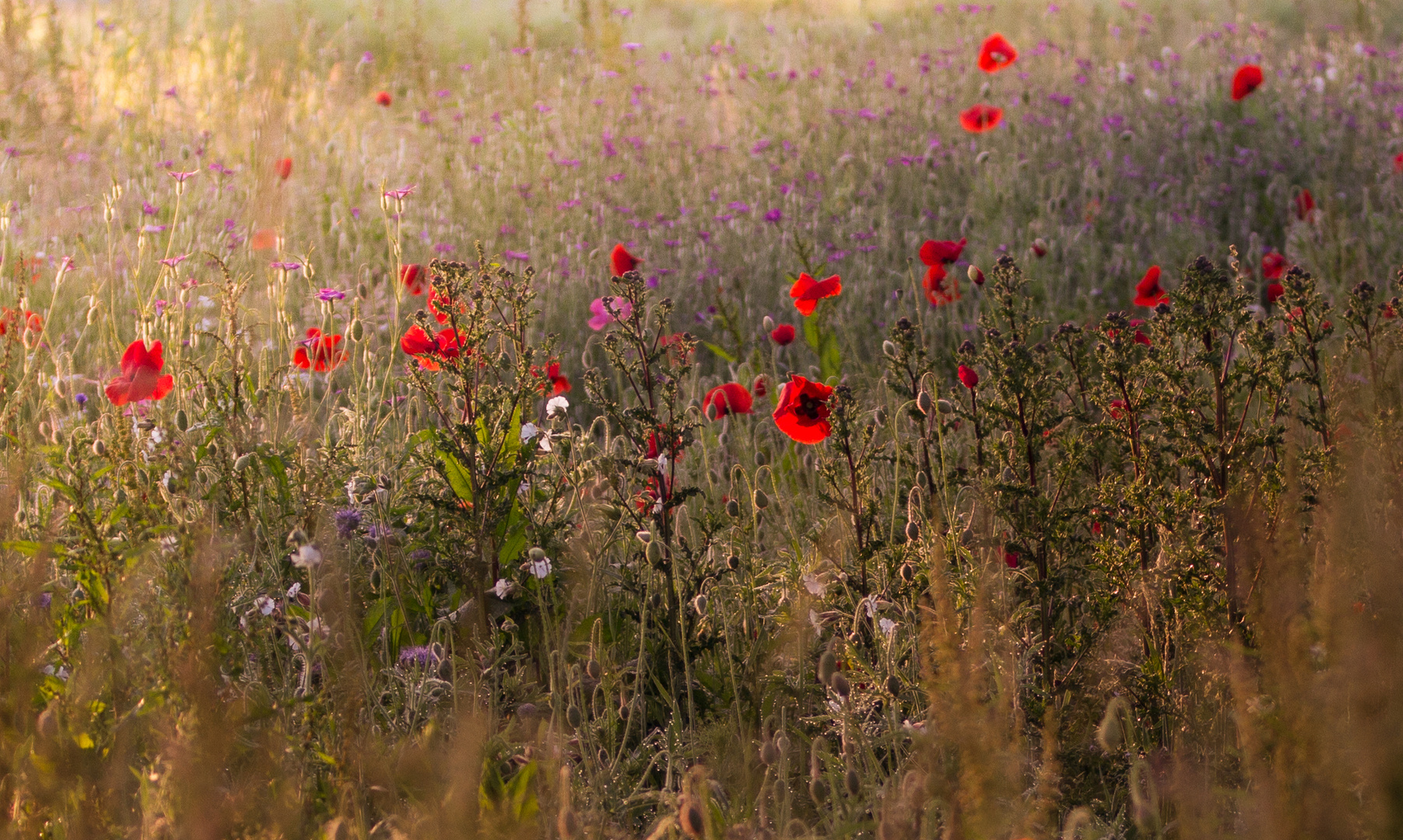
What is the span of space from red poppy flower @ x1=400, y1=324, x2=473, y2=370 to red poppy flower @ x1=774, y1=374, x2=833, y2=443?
57cm

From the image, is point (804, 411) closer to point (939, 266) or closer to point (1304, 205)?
point (939, 266)

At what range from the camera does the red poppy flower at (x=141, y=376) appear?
6.76 feet

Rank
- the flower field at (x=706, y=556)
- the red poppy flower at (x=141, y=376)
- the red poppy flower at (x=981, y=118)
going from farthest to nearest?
the red poppy flower at (x=981, y=118)
the red poppy flower at (x=141, y=376)
the flower field at (x=706, y=556)

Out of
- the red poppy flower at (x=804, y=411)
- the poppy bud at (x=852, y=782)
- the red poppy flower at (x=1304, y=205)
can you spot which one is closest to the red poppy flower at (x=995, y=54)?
the red poppy flower at (x=1304, y=205)

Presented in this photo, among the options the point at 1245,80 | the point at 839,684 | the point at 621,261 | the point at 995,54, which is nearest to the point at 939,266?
the point at 621,261

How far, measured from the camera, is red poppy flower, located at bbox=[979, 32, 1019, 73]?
542 cm

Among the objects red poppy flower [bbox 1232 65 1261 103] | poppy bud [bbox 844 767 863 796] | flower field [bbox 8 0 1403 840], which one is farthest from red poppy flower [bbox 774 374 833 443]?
red poppy flower [bbox 1232 65 1261 103]

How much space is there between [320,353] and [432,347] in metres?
0.58

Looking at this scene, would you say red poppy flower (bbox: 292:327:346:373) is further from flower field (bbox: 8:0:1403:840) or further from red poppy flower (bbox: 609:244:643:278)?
red poppy flower (bbox: 609:244:643:278)

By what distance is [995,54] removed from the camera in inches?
222

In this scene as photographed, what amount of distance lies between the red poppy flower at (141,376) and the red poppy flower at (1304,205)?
4.19 m

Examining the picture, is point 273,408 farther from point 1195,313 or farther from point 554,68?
point 554,68

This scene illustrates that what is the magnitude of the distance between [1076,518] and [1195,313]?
529 millimetres

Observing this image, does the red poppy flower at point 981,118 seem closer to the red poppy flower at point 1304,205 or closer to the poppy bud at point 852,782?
the red poppy flower at point 1304,205
